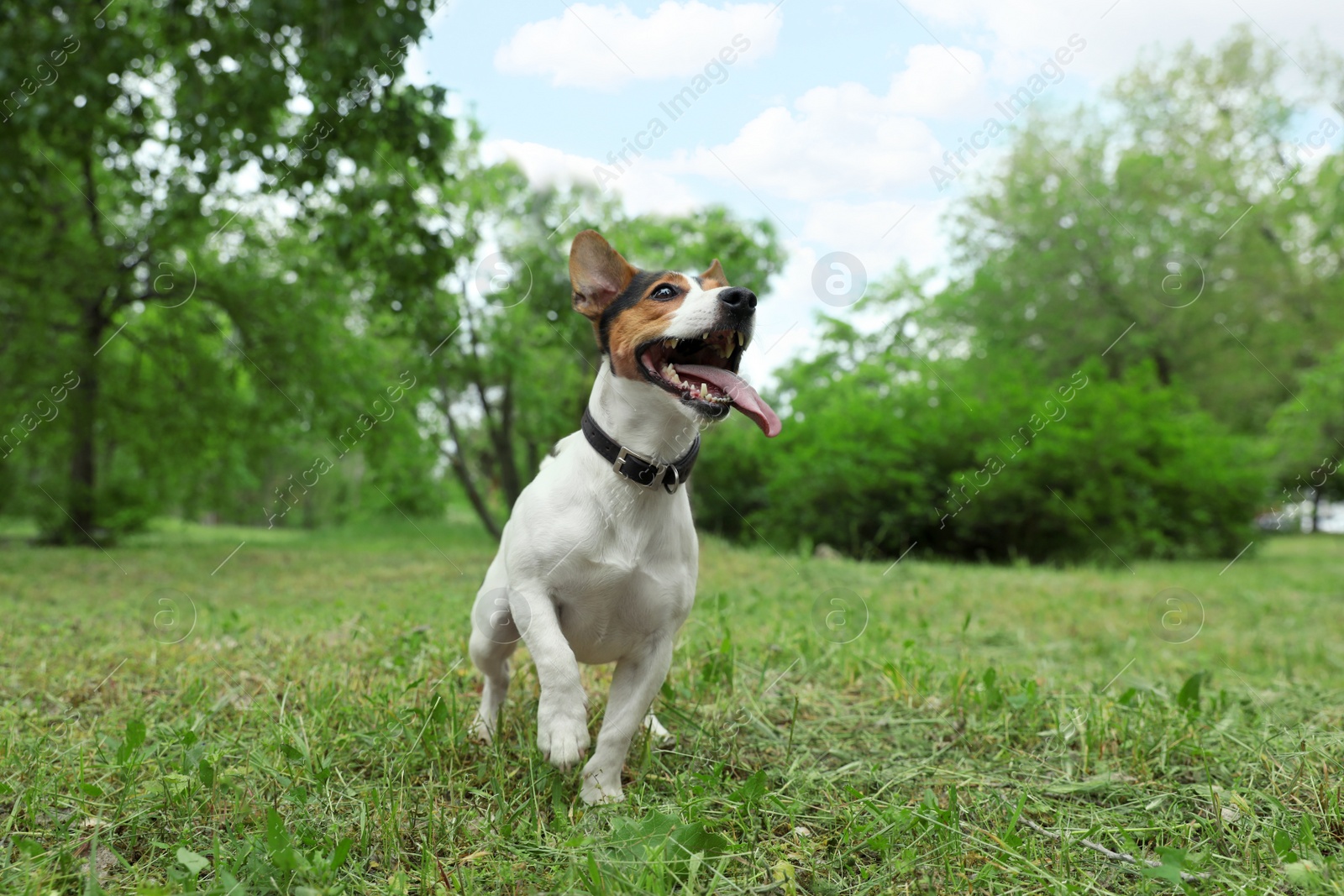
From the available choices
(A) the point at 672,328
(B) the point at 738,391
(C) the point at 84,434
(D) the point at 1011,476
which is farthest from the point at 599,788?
(C) the point at 84,434

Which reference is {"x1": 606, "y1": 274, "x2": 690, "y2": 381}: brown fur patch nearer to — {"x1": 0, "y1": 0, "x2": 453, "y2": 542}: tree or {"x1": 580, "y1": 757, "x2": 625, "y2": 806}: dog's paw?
{"x1": 580, "y1": 757, "x2": 625, "y2": 806}: dog's paw

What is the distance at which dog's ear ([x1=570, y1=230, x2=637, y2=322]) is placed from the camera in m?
2.65

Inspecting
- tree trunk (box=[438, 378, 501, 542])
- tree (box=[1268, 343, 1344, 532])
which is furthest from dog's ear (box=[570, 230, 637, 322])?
tree (box=[1268, 343, 1344, 532])

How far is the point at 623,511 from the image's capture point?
2.51m

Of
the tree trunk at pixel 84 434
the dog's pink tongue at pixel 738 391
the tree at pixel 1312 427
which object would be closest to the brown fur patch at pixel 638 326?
the dog's pink tongue at pixel 738 391

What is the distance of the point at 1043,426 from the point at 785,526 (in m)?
4.23

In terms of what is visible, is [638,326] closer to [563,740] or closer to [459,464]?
[563,740]

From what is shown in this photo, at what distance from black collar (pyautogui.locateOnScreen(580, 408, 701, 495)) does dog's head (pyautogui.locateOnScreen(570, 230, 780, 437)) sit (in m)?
0.19

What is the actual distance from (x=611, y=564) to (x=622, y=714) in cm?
46

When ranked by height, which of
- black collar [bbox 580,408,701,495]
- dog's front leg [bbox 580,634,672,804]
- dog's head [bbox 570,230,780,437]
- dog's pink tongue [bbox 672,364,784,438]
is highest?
dog's head [bbox 570,230,780,437]

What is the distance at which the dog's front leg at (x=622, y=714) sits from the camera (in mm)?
2520

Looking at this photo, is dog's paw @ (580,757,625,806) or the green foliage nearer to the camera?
dog's paw @ (580,757,625,806)

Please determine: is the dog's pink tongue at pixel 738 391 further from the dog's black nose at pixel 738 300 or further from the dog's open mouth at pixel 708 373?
the dog's black nose at pixel 738 300

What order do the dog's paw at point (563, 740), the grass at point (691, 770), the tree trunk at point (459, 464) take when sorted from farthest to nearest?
the tree trunk at point (459, 464), the dog's paw at point (563, 740), the grass at point (691, 770)
